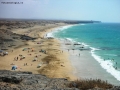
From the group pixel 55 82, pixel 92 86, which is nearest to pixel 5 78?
pixel 55 82

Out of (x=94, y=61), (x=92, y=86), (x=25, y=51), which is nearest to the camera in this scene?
(x=92, y=86)

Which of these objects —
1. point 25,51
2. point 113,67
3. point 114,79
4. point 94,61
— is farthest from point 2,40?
point 114,79

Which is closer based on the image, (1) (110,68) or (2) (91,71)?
(2) (91,71)

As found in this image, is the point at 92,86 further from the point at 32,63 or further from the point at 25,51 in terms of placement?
the point at 25,51

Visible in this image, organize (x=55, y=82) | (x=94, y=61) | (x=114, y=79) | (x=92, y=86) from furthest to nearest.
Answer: (x=94, y=61)
(x=114, y=79)
(x=55, y=82)
(x=92, y=86)

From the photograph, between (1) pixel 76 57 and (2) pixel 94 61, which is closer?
(2) pixel 94 61

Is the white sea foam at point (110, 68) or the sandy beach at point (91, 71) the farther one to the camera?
the white sea foam at point (110, 68)

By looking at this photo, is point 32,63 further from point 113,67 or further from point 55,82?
point 55,82

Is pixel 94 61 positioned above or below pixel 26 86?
below

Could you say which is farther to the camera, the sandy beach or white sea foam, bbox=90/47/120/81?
white sea foam, bbox=90/47/120/81
